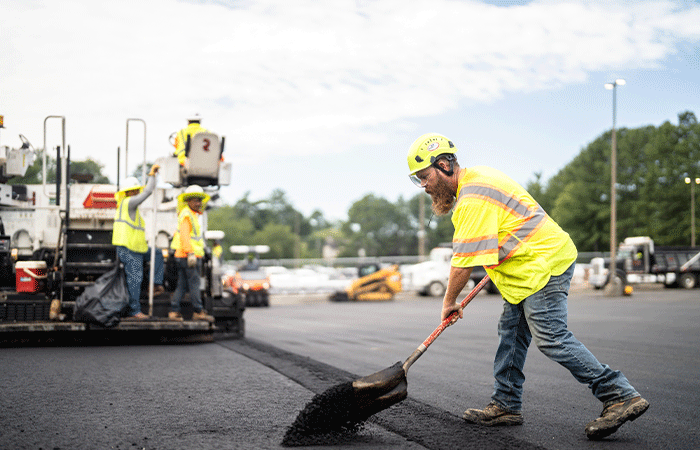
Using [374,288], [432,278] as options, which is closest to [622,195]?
[432,278]

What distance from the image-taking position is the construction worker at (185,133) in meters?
9.62

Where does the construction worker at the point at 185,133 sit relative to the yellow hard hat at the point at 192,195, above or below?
above

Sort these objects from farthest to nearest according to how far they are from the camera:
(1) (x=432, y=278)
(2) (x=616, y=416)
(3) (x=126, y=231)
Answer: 1. (1) (x=432, y=278)
2. (3) (x=126, y=231)
3. (2) (x=616, y=416)

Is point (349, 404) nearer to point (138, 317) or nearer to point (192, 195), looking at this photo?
point (138, 317)

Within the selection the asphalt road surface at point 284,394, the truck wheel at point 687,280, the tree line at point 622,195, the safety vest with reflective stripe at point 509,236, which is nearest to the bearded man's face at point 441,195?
the safety vest with reflective stripe at point 509,236

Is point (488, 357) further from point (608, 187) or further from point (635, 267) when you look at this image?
point (608, 187)

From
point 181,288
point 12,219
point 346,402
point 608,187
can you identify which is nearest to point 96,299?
point 181,288

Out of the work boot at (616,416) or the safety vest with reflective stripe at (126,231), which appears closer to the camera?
the work boot at (616,416)

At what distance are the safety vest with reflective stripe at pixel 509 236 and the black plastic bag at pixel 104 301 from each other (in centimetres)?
577

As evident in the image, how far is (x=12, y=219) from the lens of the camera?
32.8ft

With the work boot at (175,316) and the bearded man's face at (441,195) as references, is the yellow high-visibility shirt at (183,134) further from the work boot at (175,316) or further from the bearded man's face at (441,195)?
the bearded man's face at (441,195)

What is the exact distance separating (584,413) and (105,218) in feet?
25.7

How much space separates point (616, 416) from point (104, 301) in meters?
6.50

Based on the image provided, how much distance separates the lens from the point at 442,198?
167 inches
